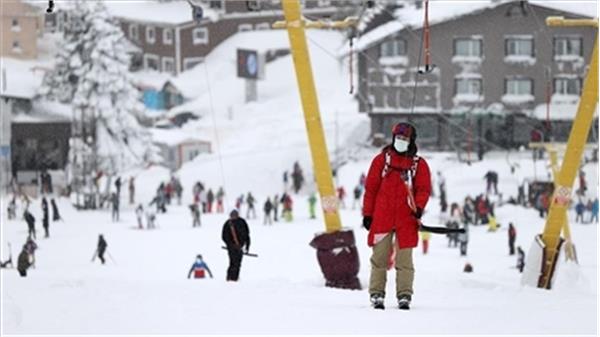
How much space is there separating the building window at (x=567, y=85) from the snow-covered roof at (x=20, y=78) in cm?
2326

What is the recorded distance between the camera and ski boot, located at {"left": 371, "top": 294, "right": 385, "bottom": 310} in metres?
8.78

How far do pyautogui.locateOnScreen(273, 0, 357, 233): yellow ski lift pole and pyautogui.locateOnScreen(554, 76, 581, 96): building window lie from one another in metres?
34.8

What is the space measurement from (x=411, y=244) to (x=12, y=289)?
400cm

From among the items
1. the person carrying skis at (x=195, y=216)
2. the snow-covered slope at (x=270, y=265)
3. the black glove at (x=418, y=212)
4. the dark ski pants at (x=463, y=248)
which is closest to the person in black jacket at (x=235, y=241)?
the snow-covered slope at (x=270, y=265)

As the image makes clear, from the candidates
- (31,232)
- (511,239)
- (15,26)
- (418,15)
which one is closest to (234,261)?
(511,239)

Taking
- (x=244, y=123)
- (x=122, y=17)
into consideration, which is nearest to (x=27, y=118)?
(x=244, y=123)

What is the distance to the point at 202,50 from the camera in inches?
3019

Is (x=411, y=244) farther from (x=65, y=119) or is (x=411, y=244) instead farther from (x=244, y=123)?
(x=244, y=123)

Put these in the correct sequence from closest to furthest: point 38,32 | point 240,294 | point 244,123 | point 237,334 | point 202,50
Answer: point 237,334, point 240,294, point 244,123, point 38,32, point 202,50

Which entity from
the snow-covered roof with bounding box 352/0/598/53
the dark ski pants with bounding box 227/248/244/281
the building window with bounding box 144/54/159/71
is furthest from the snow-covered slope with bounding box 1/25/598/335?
the snow-covered roof with bounding box 352/0/598/53

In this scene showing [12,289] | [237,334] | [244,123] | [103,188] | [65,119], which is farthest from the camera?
[244,123]

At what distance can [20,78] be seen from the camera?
56.5 m

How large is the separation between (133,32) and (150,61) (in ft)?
7.30

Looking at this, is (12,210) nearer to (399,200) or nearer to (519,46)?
(519,46)
